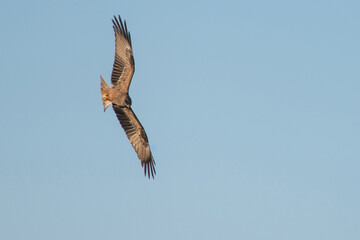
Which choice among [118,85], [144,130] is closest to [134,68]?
[118,85]

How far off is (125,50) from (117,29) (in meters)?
0.70

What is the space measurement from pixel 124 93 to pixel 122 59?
3.40ft

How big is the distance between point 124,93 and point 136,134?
247cm

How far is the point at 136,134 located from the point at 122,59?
2.76 metres

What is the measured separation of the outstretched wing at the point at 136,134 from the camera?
24.5m

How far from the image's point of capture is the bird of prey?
75.4 ft

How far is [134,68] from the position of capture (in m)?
23.3

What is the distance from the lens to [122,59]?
77.3ft

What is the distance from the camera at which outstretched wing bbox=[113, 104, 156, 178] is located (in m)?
24.5

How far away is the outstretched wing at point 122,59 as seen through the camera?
23.2 m

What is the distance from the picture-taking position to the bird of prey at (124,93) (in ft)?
75.4

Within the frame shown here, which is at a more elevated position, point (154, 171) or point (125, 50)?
point (125, 50)

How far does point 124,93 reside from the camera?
75.9ft

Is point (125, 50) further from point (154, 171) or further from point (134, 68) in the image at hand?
point (154, 171)
